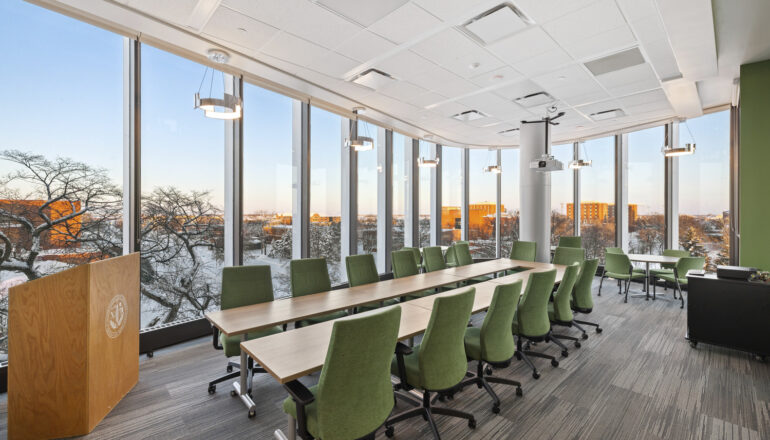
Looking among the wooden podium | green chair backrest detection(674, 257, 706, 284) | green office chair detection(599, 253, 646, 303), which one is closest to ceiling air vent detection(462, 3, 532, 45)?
the wooden podium

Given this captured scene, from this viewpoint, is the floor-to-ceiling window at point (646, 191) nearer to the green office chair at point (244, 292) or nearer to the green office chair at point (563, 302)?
the green office chair at point (563, 302)

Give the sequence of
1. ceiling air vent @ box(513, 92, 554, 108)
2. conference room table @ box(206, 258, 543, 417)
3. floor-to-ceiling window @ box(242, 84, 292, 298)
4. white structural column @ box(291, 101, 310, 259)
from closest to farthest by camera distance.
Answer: conference room table @ box(206, 258, 543, 417) < floor-to-ceiling window @ box(242, 84, 292, 298) < ceiling air vent @ box(513, 92, 554, 108) < white structural column @ box(291, 101, 310, 259)

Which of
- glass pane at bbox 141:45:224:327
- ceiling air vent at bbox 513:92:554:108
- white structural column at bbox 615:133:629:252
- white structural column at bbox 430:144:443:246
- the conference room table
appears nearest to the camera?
the conference room table

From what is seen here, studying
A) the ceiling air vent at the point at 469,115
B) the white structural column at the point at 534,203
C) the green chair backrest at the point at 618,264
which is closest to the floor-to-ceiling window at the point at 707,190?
the green chair backrest at the point at 618,264

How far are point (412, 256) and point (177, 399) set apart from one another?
3386 millimetres

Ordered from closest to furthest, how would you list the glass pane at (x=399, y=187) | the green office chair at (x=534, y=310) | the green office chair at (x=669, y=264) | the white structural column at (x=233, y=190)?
the green office chair at (x=534, y=310)
the white structural column at (x=233, y=190)
the green office chair at (x=669, y=264)
the glass pane at (x=399, y=187)

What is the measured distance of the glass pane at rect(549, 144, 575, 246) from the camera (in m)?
9.14

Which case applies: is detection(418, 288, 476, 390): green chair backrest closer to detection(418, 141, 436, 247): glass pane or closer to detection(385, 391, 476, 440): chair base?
detection(385, 391, 476, 440): chair base

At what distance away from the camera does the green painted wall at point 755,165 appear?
4180 mm

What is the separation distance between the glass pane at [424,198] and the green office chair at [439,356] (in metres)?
6.16

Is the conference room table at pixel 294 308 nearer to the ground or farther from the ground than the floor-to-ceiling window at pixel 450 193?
nearer to the ground

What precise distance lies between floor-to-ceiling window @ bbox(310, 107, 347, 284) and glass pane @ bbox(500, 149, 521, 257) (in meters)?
5.51

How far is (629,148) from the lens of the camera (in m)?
8.28

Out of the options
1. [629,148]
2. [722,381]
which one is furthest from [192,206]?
[629,148]
